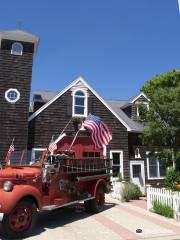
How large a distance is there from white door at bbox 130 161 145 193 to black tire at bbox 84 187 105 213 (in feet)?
31.3

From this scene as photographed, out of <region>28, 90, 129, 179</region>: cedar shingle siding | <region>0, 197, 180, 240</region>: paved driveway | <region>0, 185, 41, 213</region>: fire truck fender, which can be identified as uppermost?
<region>28, 90, 129, 179</region>: cedar shingle siding

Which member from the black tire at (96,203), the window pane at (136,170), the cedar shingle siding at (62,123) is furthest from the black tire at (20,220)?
the window pane at (136,170)

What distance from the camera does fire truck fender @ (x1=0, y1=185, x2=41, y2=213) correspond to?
7699 millimetres

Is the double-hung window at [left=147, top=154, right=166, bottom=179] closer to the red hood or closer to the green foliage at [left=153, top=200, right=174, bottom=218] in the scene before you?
the green foliage at [left=153, top=200, right=174, bottom=218]

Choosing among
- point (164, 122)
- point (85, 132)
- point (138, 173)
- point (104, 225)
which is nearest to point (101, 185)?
point (104, 225)

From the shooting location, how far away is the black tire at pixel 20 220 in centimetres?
782

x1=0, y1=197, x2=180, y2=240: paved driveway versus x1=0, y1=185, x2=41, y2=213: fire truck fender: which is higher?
x1=0, y1=185, x2=41, y2=213: fire truck fender

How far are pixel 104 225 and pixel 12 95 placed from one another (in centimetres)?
1187

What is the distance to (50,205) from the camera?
9281 millimetres

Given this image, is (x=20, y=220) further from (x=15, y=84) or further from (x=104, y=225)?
(x=15, y=84)

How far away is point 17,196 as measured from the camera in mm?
7926

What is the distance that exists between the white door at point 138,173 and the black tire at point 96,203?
9539 millimetres

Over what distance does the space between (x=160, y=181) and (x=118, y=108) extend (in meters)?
6.91

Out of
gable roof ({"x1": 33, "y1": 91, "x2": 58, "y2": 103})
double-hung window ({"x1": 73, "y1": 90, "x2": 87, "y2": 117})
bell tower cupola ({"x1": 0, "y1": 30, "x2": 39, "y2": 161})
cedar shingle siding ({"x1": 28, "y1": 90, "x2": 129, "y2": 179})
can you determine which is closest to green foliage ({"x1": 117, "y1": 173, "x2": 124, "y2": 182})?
cedar shingle siding ({"x1": 28, "y1": 90, "x2": 129, "y2": 179})
